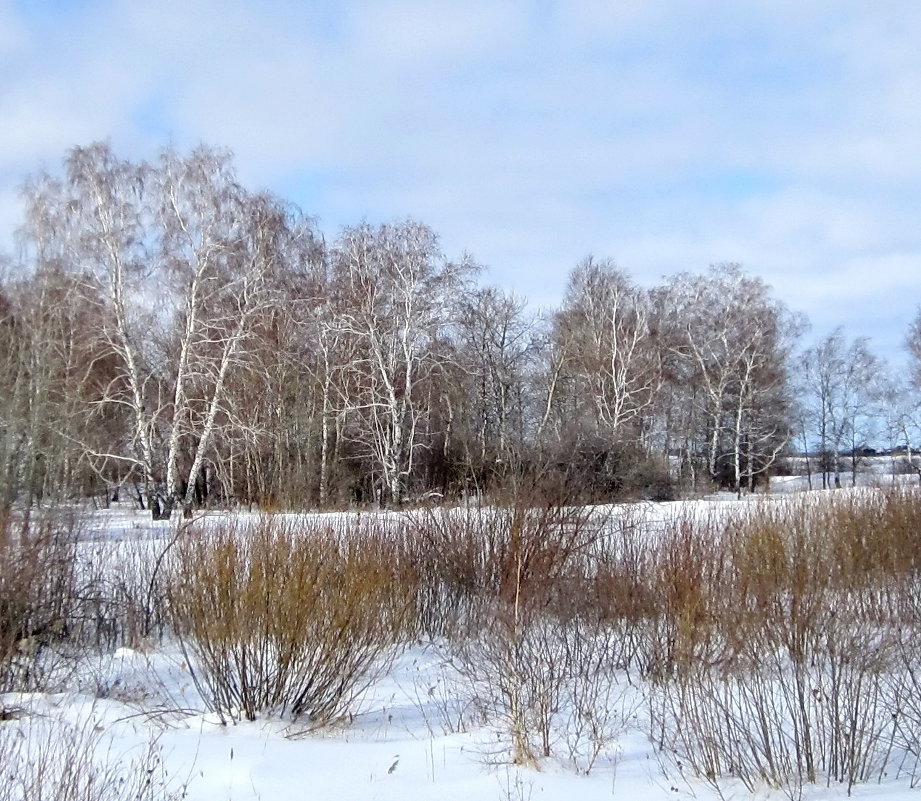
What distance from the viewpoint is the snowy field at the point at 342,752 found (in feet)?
14.7

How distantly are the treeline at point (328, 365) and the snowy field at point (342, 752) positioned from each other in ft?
24.8

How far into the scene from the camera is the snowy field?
4473mm

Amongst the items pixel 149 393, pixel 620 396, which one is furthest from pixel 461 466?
pixel 149 393

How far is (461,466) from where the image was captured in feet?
92.9

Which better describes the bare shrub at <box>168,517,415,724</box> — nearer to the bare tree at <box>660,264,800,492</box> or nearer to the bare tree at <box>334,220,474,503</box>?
the bare tree at <box>334,220,474,503</box>

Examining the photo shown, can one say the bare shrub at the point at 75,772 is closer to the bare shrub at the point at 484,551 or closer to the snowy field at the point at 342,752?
the snowy field at the point at 342,752

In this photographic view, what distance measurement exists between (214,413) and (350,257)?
7.48m

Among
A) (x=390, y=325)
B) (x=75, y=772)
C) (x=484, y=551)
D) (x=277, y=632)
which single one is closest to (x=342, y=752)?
(x=277, y=632)

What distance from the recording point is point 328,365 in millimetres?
27797

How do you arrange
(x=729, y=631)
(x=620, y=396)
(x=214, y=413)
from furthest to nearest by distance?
(x=620, y=396) < (x=214, y=413) < (x=729, y=631)

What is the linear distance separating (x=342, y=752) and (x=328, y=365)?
22.9 m

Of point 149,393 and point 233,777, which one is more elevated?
point 149,393

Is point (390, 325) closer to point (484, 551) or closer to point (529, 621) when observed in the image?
point (484, 551)

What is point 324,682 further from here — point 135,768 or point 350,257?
point 350,257
